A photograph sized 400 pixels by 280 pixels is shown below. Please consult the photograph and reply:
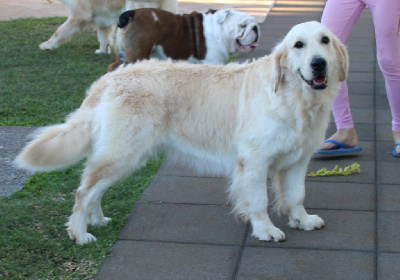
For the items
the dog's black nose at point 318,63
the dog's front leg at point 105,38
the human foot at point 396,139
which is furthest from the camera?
the dog's front leg at point 105,38

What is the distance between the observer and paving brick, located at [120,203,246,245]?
4.28 metres

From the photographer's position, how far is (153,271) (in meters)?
3.81

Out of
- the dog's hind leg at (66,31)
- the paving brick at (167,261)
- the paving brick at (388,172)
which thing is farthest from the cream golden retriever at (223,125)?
the dog's hind leg at (66,31)

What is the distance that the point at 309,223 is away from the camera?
14.3ft

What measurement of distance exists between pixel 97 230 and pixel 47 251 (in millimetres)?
437

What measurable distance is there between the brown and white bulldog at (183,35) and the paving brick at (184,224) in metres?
2.93

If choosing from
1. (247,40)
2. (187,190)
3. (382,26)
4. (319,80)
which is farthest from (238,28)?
(319,80)

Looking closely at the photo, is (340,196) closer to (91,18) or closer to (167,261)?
(167,261)

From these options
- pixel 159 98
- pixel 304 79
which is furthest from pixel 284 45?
pixel 159 98

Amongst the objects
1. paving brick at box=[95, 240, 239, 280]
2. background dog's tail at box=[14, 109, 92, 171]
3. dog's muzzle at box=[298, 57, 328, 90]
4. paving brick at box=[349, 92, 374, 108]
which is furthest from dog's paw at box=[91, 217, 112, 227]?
paving brick at box=[349, 92, 374, 108]

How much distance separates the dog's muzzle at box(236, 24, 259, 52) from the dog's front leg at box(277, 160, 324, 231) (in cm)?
337

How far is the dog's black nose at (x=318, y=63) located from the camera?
3.89m

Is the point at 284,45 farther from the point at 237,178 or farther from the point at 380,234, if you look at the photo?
the point at 380,234

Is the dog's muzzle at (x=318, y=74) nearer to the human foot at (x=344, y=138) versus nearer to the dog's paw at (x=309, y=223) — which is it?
the dog's paw at (x=309, y=223)
